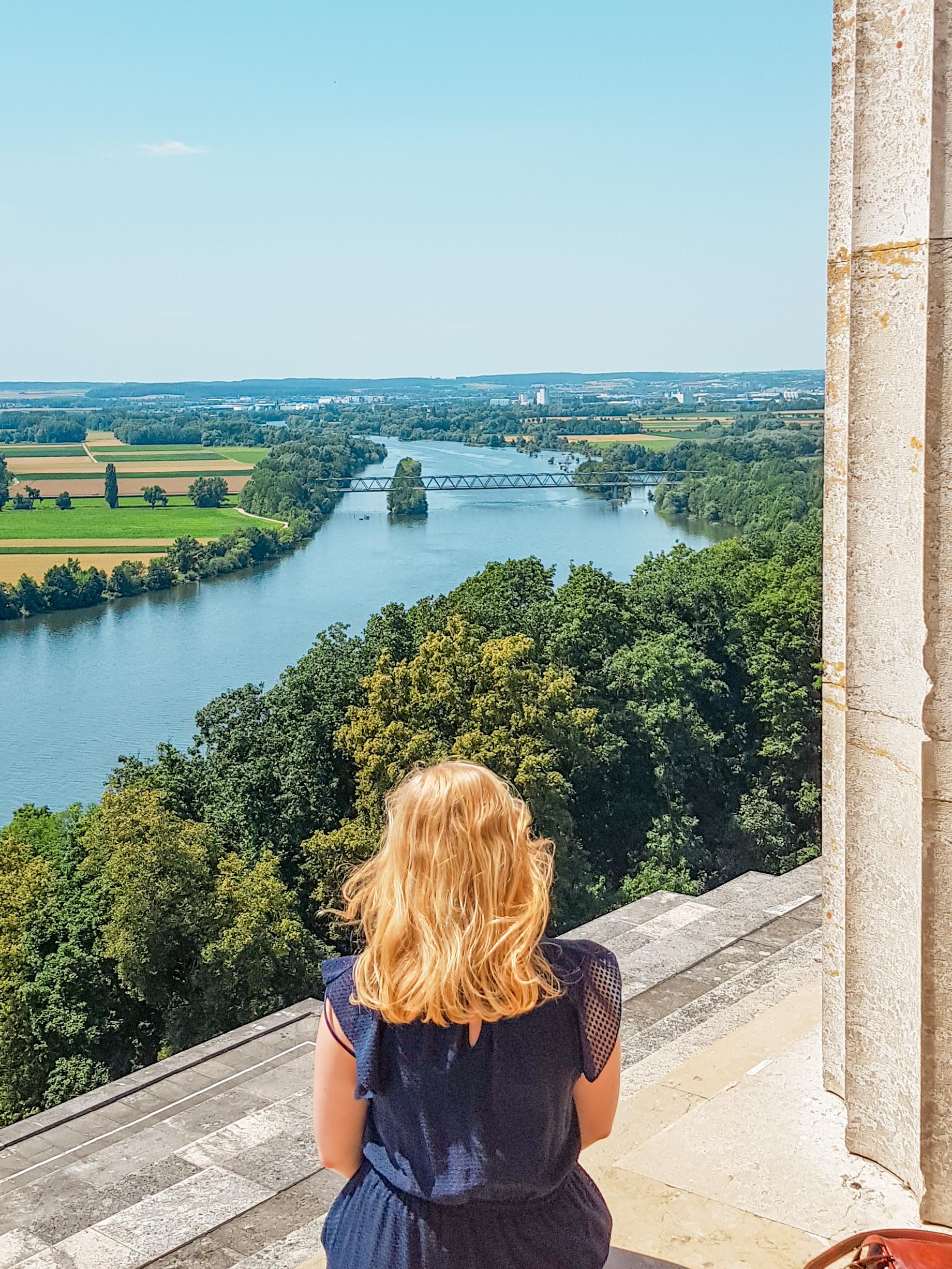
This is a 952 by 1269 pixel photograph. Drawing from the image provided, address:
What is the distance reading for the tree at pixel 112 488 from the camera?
223ft

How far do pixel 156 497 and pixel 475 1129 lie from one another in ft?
226

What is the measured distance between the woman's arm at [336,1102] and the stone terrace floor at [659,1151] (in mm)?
1032

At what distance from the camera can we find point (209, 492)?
66.6 metres

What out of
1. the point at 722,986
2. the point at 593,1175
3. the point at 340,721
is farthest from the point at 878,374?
the point at 340,721

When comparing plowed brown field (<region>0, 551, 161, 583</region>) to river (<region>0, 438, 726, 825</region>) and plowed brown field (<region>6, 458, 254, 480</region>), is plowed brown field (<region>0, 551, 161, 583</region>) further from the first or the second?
plowed brown field (<region>6, 458, 254, 480</region>)

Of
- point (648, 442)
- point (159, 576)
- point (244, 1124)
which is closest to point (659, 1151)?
point (244, 1124)

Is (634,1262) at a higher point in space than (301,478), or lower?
lower

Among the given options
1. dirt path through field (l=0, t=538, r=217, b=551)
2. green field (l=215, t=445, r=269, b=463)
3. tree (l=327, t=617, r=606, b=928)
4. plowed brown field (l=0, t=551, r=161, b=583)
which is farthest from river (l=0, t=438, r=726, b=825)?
tree (l=327, t=617, r=606, b=928)

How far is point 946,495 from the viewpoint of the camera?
270 centimetres

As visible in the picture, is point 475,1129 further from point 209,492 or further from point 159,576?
point 209,492

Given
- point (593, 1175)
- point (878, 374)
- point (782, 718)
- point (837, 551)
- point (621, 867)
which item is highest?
point (878, 374)

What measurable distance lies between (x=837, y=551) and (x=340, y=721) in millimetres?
17131

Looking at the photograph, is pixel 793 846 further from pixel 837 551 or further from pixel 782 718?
pixel 837 551

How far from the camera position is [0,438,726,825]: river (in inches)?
1457
